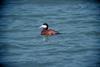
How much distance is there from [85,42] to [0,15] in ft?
12.4

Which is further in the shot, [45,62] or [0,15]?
[0,15]

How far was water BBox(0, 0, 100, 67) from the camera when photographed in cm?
877

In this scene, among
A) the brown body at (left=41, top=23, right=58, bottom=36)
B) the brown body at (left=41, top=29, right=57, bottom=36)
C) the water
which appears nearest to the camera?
the water

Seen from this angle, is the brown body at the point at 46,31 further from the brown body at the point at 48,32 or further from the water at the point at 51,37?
the water at the point at 51,37

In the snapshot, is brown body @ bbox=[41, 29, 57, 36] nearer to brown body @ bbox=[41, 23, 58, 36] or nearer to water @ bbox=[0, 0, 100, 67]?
brown body @ bbox=[41, 23, 58, 36]

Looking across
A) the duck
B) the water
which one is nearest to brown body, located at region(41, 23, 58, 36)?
the duck

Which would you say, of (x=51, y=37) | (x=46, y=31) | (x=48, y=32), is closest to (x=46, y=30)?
(x=46, y=31)

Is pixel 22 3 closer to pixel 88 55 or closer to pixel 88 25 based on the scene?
pixel 88 25

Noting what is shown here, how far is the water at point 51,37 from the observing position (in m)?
8.77

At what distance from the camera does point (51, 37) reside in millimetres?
11828

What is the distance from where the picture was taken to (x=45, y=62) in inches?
342

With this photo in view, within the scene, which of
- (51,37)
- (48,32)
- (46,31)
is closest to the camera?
(51,37)

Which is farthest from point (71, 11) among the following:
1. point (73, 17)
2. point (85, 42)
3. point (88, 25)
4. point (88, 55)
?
point (88, 55)

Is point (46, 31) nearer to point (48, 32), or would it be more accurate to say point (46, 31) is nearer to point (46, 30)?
point (46, 30)
